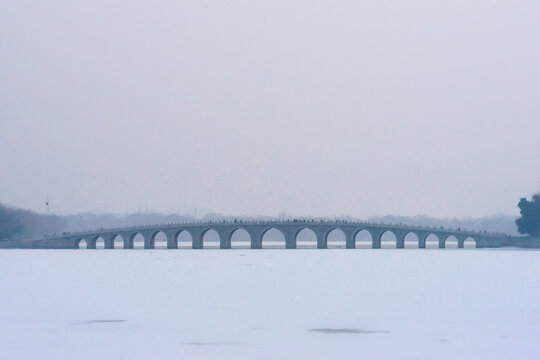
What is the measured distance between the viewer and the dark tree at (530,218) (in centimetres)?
9262
